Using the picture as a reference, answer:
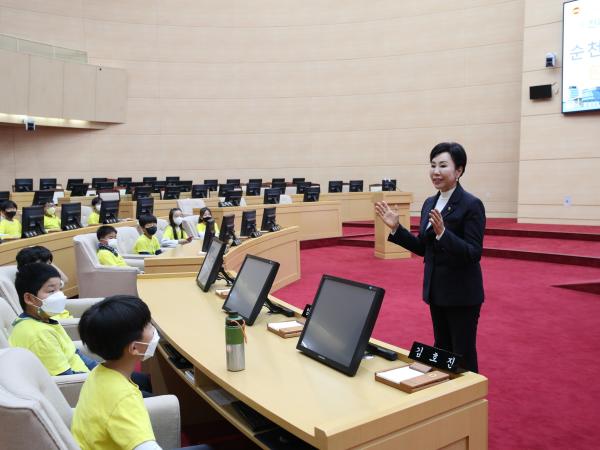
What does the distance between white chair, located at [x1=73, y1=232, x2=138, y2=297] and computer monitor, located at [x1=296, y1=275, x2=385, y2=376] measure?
317cm

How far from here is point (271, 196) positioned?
31.5 feet

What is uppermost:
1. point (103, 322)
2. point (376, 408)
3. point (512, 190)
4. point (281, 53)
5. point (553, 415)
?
point (281, 53)

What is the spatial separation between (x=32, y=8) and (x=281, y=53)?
6270 millimetres

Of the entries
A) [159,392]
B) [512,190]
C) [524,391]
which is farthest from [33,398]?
[512,190]

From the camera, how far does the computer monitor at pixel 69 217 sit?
6.31 meters

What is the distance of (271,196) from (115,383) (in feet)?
26.5

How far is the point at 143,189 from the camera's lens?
9398mm

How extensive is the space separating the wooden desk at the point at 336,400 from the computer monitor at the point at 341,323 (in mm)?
47

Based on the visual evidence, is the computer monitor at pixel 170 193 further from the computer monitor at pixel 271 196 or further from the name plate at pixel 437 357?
the name plate at pixel 437 357

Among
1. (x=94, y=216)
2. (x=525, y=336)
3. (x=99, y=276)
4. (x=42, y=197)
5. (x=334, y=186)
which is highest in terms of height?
(x=334, y=186)

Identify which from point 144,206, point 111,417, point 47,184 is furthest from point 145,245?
point 47,184

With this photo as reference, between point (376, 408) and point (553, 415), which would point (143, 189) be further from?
point (376, 408)

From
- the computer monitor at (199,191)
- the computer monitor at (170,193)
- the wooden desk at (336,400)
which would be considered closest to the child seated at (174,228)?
the computer monitor at (170,193)

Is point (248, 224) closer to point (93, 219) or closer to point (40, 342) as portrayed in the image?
point (93, 219)
